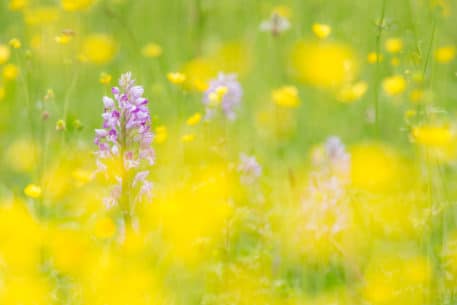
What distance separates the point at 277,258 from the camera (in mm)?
2541

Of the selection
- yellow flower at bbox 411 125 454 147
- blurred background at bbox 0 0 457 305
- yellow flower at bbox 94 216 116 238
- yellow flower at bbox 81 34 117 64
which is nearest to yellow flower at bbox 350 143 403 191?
blurred background at bbox 0 0 457 305

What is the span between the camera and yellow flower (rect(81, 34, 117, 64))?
14.2 ft

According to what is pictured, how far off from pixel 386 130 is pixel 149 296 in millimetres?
2252

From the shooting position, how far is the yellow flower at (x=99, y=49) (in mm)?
4336

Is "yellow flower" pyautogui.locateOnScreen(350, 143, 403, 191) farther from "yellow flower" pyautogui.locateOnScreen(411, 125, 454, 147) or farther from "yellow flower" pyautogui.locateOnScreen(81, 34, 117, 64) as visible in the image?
"yellow flower" pyautogui.locateOnScreen(81, 34, 117, 64)

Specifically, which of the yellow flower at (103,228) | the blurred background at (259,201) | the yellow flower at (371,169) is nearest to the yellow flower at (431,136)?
the blurred background at (259,201)

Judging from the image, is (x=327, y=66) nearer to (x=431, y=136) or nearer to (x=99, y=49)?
(x=99, y=49)

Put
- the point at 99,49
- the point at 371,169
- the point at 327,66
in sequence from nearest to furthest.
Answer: the point at 371,169 < the point at 327,66 < the point at 99,49

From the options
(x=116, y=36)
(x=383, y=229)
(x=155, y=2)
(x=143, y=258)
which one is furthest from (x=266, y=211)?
(x=155, y=2)

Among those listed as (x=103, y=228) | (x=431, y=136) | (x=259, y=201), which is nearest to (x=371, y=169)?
(x=259, y=201)

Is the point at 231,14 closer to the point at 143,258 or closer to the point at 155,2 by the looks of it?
the point at 155,2

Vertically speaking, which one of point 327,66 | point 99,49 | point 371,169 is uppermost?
point 99,49

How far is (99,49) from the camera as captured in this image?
4441 mm

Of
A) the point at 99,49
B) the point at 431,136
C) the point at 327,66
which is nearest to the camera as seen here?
the point at 431,136
